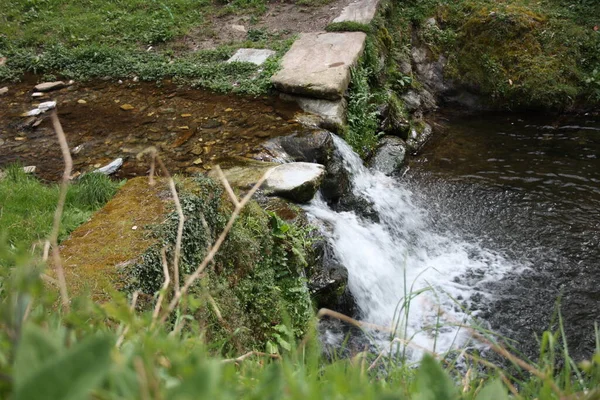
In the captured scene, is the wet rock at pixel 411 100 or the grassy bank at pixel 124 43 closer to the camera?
the grassy bank at pixel 124 43

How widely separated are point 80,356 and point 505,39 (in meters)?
9.28

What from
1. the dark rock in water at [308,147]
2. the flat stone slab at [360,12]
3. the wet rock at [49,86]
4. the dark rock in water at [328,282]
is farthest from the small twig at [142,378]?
the flat stone slab at [360,12]

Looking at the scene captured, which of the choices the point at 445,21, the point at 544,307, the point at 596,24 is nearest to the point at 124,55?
the point at 445,21

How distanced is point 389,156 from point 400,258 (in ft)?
6.38

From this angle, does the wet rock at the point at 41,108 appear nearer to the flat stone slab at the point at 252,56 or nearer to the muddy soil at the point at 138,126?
the muddy soil at the point at 138,126

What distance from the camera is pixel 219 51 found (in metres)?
8.01

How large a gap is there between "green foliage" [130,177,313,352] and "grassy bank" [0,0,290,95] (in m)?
3.38

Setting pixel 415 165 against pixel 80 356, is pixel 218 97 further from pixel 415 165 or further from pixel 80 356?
pixel 80 356

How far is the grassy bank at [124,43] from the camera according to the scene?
7.50m

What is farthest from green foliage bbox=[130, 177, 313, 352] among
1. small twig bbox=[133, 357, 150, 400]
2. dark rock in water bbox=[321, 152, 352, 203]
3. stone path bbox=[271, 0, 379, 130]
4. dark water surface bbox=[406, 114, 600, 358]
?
stone path bbox=[271, 0, 379, 130]

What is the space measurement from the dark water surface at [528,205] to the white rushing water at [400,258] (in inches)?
9.0

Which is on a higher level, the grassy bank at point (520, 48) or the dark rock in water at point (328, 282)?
the grassy bank at point (520, 48)

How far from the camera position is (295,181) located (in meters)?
4.94

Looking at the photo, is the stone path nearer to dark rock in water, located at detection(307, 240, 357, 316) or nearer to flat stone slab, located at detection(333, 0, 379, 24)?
flat stone slab, located at detection(333, 0, 379, 24)
